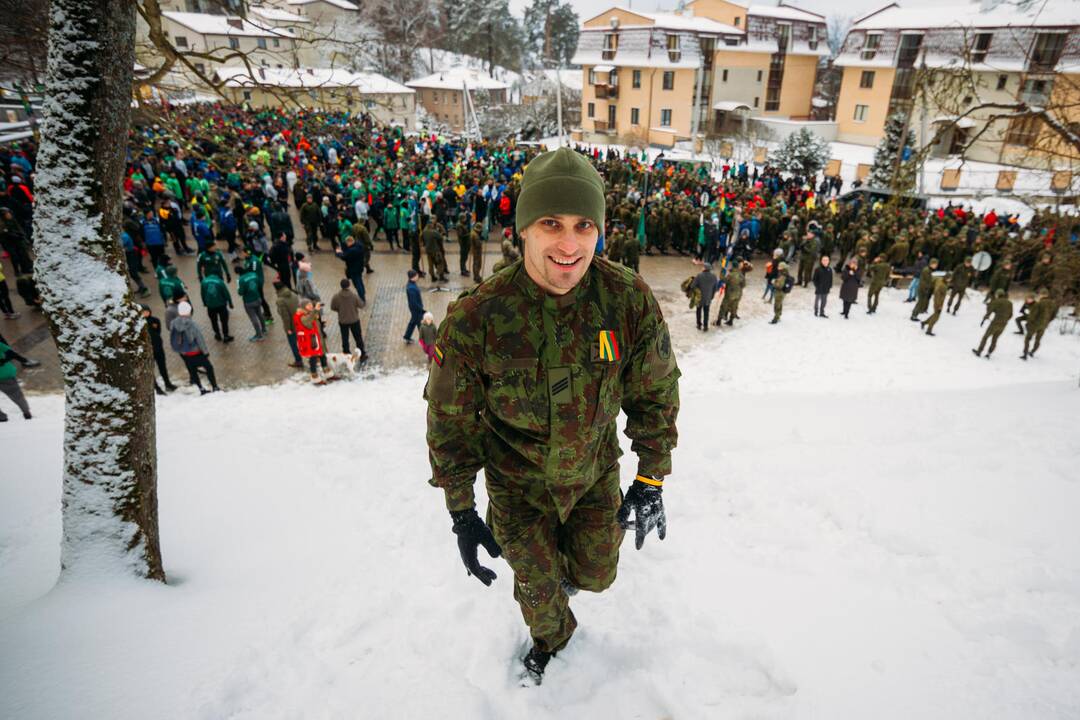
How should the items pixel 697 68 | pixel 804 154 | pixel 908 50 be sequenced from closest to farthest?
pixel 804 154
pixel 908 50
pixel 697 68

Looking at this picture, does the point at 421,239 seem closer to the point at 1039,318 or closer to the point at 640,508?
the point at 640,508

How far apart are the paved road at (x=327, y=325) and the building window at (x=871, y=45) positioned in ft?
110

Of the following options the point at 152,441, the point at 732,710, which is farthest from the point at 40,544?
the point at 732,710

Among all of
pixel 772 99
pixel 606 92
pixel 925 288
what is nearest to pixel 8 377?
pixel 925 288

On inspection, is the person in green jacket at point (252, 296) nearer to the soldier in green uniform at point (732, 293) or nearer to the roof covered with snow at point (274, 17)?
the roof covered with snow at point (274, 17)

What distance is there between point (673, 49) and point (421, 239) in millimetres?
34253

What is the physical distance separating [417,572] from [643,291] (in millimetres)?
2388

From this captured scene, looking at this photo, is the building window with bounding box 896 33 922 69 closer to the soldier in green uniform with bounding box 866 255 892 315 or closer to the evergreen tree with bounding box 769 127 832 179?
the evergreen tree with bounding box 769 127 832 179

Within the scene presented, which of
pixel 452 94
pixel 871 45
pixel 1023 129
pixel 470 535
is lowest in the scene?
pixel 470 535

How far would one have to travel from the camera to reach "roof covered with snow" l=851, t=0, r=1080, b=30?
28.6 metres

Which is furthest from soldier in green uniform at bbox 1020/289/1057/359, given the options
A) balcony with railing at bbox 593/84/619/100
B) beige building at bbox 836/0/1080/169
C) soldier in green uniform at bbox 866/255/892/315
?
balcony with railing at bbox 593/84/619/100

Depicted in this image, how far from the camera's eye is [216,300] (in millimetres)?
9664

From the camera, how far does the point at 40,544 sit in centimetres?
370

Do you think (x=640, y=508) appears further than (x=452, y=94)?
No
